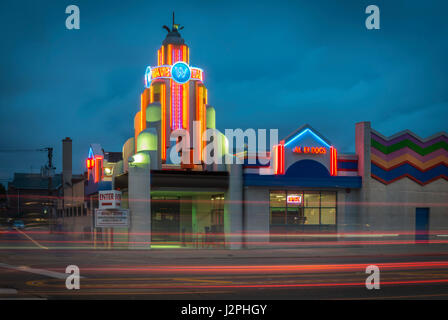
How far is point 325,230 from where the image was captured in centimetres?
3706

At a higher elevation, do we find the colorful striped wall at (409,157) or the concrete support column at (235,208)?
the colorful striped wall at (409,157)

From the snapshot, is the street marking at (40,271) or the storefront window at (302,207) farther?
the storefront window at (302,207)

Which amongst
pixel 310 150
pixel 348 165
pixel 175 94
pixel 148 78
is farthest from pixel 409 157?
pixel 148 78

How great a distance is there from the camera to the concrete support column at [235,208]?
1378 inches

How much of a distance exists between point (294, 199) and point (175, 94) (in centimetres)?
1100

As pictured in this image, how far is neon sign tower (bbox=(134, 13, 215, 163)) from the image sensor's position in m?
37.5

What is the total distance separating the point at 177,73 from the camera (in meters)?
37.9

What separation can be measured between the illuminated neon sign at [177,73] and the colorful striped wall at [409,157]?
1331 cm

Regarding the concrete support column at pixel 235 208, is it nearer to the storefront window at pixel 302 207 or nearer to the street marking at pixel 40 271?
the storefront window at pixel 302 207

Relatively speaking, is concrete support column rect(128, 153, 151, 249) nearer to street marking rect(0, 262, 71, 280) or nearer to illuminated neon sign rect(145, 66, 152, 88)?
illuminated neon sign rect(145, 66, 152, 88)

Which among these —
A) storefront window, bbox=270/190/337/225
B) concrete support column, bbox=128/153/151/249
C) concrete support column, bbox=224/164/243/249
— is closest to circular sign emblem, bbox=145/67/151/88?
concrete support column, bbox=128/153/151/249

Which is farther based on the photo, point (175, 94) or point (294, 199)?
point (175, 94)

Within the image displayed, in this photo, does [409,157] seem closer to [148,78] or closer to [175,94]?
[175,94]

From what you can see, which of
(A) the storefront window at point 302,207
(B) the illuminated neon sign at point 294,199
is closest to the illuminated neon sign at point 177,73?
(A) the storefront window at point 302,207
